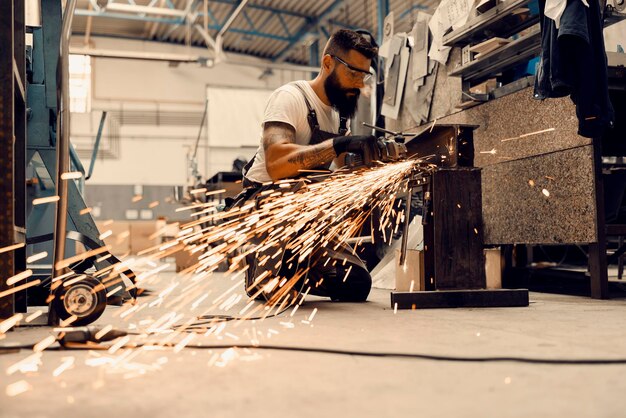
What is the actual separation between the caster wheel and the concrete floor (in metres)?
0.09

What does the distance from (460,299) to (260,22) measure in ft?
35.5

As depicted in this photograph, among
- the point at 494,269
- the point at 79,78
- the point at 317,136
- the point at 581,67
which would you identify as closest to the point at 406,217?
the point at 317,136

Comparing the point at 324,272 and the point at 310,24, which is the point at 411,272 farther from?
the point at 310,24

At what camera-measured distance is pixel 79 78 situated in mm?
4637

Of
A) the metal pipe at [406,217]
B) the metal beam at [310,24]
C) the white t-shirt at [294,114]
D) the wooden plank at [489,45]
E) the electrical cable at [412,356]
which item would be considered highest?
the metal beam at [310,24]

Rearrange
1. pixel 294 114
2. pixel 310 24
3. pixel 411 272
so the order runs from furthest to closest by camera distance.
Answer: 1. pixel 310 24
2. pixel 411 272
3. pixel 294 114

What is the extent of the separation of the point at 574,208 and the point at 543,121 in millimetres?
409

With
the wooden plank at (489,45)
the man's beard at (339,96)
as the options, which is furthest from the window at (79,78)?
the wooden plank at (489,45)

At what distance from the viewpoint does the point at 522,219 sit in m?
3.04

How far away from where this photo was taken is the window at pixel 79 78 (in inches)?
182

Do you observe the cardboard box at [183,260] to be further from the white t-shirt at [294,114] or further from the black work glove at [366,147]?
the black work glove at [366,147]

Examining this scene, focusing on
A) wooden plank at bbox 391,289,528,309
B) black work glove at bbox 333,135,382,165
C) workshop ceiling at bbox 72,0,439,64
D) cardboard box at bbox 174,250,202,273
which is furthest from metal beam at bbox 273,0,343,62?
wooden plank at bbox 391,289,528,309

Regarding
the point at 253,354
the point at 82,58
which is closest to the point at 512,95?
the point at 253,354

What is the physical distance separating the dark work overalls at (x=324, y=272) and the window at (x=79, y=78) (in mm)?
2412
